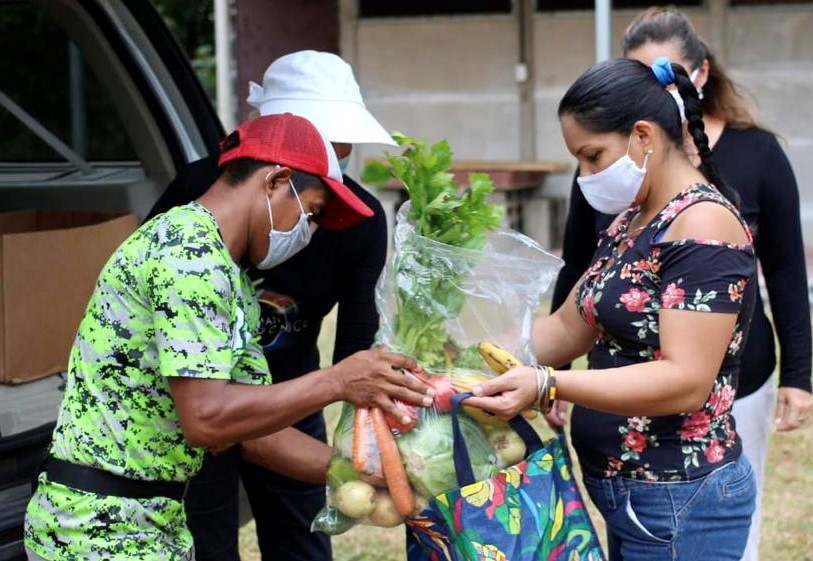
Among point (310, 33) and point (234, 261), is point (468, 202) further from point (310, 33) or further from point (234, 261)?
point (310, 33)

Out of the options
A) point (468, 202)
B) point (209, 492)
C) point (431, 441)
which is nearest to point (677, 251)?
point (468, 202)

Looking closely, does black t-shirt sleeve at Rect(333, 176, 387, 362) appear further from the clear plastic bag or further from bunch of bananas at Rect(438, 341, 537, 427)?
bunch of bananas at Rect(438, 341, 537, 427)

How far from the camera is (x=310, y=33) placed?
9.89m

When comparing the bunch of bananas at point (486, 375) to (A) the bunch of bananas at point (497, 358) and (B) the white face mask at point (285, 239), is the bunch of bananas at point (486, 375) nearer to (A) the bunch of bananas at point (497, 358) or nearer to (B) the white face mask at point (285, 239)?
(A) the bunch of bananas at point (497, 358)

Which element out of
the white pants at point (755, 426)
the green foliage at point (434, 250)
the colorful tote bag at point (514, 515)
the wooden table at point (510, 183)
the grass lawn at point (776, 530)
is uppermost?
the green foliage at point (434, 250)

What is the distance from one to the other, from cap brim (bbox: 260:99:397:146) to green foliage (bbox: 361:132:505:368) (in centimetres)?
38

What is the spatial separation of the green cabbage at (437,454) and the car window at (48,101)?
209cm

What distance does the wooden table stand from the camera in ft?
30.1

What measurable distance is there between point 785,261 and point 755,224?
0.13 meters

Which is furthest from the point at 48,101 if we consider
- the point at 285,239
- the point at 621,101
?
the point at 621,101

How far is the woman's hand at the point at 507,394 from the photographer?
2.16m

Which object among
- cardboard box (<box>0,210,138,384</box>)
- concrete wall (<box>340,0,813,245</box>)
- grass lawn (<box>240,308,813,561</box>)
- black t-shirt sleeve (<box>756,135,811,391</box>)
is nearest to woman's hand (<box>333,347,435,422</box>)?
black t-shirt sleeve (<box>756,135,811,391</box>)

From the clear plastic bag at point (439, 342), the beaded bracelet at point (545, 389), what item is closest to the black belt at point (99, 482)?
the clear plastic bag at point (439, 342)

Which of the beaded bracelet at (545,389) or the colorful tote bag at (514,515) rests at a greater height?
the beaded bracelet at (545,389)
